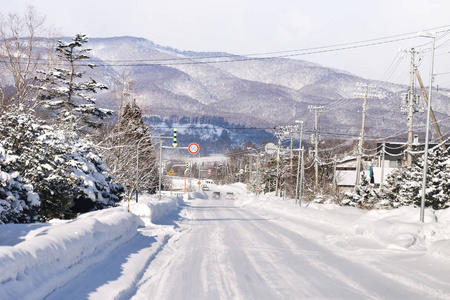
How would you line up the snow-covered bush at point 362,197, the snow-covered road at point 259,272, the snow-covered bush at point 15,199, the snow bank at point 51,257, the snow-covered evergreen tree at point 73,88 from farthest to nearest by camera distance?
1. the snow-covered bush at point 362,197
2. the snow-covered evergreen tree at point 73,88
3. the snow-covered bush at point 15,199
4. the snow-covered road at point 259,272
5. the snow bank at point 51,257

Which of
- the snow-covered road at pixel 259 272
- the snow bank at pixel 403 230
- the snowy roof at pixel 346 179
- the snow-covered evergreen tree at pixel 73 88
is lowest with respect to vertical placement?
the snow-covered road at pixel 259 272

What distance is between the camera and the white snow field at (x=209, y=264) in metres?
7.31

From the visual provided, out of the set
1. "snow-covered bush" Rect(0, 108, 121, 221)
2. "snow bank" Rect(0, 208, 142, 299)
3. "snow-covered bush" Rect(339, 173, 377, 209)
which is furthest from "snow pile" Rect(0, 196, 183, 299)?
"snow-covered bush" Rect(339, 173, 377, 209)

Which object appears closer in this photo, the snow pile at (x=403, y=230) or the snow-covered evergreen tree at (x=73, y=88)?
the snow pile at (x=403, y=230)

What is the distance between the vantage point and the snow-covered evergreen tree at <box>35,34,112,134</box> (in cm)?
3734

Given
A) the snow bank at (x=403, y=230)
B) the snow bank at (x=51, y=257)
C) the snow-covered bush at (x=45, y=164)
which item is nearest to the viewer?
the snow bank at (x=51, y=257)

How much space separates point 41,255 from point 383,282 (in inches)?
262

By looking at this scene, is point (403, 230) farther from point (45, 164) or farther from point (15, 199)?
point (45, 164)

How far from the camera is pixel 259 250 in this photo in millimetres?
13938

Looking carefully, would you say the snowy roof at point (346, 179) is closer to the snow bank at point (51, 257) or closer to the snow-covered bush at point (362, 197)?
the snow-covered bush at point (362, 197)

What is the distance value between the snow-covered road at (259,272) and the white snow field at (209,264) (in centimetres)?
2

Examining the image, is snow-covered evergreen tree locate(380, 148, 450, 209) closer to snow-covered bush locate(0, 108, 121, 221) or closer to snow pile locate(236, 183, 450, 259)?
snow pile locate(236, 183, 450, 259)

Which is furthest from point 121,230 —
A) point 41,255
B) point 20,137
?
point 20,137

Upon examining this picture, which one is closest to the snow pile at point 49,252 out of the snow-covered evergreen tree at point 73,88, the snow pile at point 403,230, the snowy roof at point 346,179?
the snow pile at point 403,230
